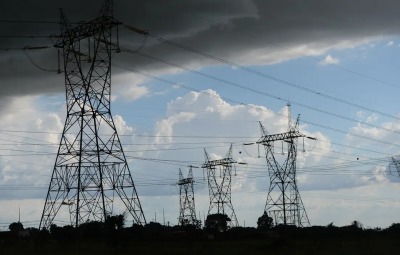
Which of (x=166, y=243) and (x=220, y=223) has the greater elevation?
(x=220, y=223)

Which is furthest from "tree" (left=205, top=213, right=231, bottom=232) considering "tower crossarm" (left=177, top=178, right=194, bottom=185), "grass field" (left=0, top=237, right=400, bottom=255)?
"grass field" (left=0, top=237, right=400, bottom=255)

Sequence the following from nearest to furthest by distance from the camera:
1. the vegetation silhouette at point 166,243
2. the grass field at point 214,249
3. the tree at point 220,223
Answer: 1. the grass field at point 214,249
2. the vegetation silhouette at point 166,243
3. the tree at point 220,223

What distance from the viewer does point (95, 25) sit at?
68.9 metres

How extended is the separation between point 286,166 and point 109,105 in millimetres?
49133

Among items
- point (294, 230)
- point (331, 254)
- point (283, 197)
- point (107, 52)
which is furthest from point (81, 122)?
point (294, 230)

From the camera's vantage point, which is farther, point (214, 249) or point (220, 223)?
point (220, 223)

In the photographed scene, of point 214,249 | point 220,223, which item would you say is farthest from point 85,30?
point 220,223

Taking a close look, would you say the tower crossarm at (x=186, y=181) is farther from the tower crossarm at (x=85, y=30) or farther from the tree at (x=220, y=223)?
the tower crossarm at (x=85, y=30)

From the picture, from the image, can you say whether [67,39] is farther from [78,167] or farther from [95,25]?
[78,167]

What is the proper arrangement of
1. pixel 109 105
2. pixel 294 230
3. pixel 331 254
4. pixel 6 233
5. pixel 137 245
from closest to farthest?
pixel 331 254 < pixel 109 105 < pixel 137 245 < pixel 294 230 < pixel 6 233

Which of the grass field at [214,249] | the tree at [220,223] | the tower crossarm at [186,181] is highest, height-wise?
the tower crossarm at [186,181]

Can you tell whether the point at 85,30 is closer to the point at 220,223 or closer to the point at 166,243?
the point at 166,243

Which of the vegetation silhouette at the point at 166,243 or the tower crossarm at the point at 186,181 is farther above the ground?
the tower crossarm at the point at 186,181

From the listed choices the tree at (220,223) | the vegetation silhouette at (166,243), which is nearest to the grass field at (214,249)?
the vegetation silhouette at (166,243)
